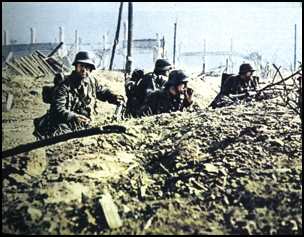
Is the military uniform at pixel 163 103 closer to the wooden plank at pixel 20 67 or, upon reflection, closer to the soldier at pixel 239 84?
the soldier at pixel 239 84

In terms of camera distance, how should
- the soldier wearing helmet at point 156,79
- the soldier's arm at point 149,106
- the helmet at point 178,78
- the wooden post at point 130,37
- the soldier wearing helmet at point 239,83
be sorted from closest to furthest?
the helmet at point 178,78, the soldier's arm at point 149,106, the soldier wearing helmet at point 156,79, the soldier wearing helmet at point 239,83, the wooden post at point 130,37

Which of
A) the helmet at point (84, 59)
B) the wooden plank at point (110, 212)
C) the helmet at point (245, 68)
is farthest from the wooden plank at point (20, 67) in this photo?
the wooden plank at point (110, 212)

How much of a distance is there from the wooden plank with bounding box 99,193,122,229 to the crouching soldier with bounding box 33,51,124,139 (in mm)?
2470

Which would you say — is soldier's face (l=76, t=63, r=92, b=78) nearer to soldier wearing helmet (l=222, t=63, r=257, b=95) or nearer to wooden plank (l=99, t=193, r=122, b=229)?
soldier wearing helmet (l=222, t=63, r=257, b=95)

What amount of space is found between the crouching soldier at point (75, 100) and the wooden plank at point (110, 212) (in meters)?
2.47

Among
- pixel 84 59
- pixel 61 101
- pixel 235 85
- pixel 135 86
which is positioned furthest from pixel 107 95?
pixel 235 85

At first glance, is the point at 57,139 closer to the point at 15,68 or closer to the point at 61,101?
the point at 61,101

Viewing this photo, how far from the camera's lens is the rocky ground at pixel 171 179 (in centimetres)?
320

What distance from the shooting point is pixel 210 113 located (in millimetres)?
5398

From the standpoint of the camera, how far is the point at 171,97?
274 inches

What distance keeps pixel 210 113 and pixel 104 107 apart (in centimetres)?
929

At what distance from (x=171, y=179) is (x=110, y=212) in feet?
2.36

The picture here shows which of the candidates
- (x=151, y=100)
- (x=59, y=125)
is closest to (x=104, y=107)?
(x=151, y=100)

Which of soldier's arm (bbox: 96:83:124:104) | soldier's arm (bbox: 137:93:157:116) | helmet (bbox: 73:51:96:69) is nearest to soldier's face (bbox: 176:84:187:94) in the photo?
soldier's arm (bbox: 137:93:157:116)
